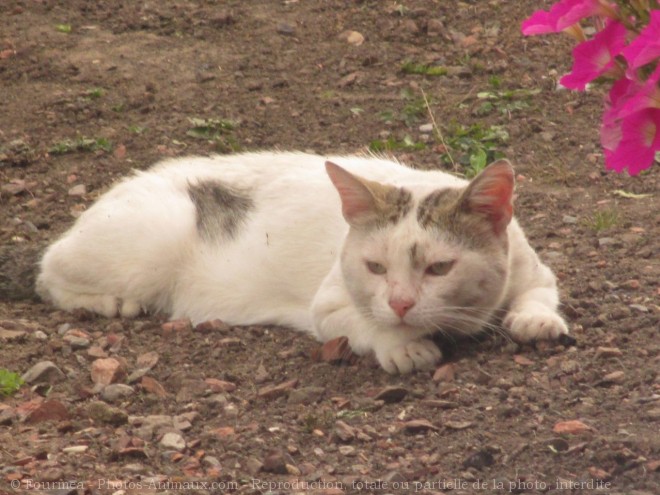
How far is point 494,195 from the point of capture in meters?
4.93

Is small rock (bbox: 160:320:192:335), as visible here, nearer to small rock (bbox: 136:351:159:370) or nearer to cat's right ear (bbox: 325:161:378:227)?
small rock (bbox: 136:351:159:370)

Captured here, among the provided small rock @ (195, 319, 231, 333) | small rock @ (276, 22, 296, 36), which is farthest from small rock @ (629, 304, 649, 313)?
small rock @ (276, 22, 296, 36)

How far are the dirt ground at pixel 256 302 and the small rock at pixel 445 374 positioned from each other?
0.01 metres

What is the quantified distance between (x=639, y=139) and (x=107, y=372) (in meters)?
3.20

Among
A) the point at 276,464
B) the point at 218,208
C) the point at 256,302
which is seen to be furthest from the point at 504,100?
the point at 276,464

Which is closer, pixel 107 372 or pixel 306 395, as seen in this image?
pixel 306 395

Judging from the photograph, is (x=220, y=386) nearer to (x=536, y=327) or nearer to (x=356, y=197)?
(x=356, y=197)

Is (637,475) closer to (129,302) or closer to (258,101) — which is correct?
(129,302)

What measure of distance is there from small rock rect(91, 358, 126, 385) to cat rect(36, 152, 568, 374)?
923 millimetres

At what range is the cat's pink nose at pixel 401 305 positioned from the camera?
482 cm

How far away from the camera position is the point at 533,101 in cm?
838

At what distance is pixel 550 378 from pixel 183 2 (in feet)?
20.9

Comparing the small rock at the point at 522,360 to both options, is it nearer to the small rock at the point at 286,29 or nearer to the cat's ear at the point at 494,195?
the cat's ear at the point at 494,195

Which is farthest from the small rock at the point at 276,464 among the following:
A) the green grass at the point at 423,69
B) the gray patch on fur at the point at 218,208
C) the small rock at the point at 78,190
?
the green grass at the point at 423,69
